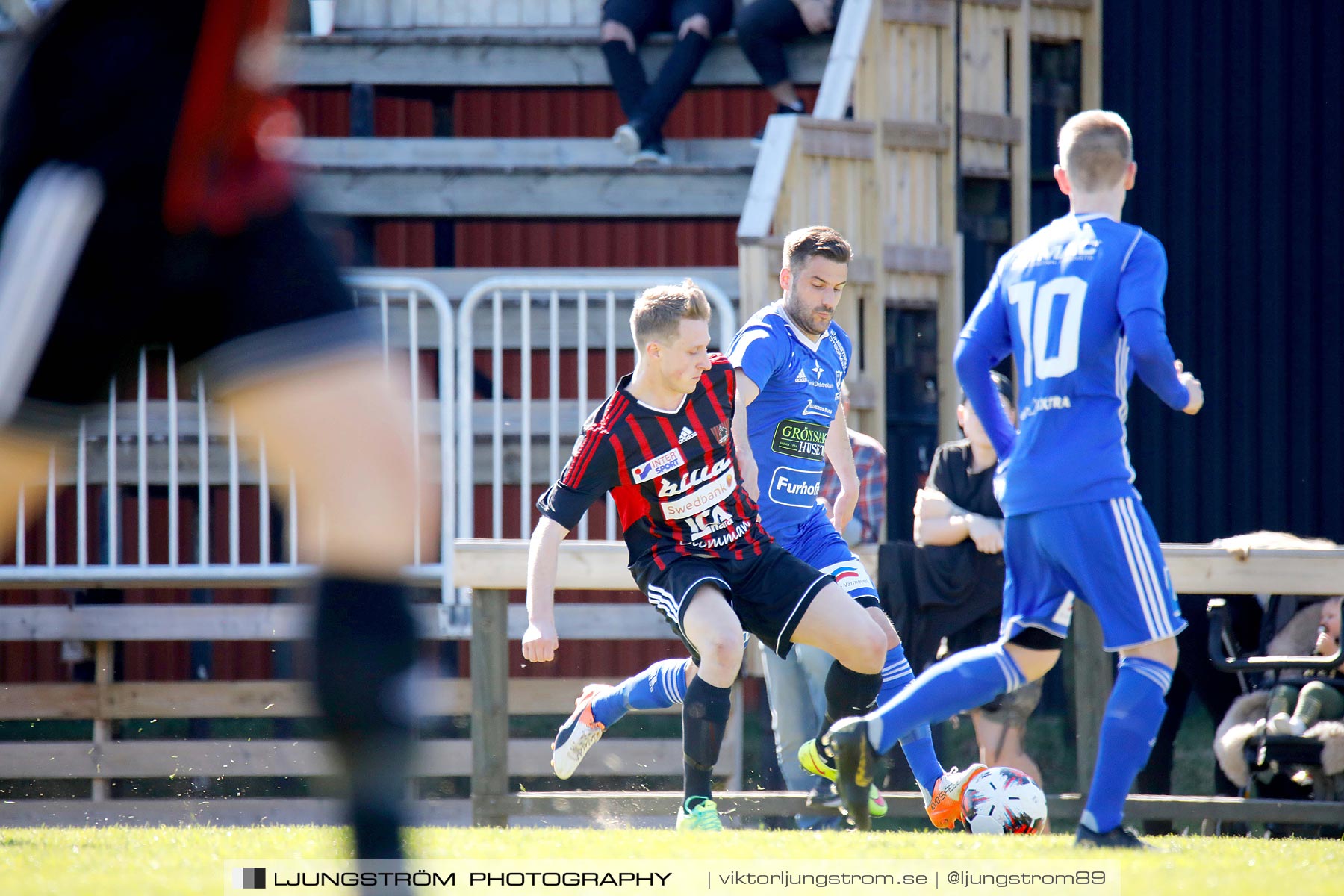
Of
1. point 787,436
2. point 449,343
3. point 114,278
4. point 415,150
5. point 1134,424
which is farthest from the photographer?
point 415,150

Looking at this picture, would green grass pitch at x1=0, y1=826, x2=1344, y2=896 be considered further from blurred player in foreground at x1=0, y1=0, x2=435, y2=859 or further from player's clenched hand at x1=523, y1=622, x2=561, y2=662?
blurred player in foreground at x1=0, y1=0, x2=435, y2=859

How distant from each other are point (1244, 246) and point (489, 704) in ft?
17.1

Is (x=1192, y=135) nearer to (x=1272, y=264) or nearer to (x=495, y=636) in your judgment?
(x=1272, y=264)

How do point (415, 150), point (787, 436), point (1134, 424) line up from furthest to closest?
point (415, 150) < point (1134, 424) < point (787, 436)

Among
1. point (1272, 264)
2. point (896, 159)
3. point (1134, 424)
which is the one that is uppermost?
point (896, 159)

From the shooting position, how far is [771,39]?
9.02 metres

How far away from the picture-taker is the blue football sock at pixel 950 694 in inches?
163

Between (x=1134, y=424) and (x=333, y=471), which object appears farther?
(x=1134, y=424)

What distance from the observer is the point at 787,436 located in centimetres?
522

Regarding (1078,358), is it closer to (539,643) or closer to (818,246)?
(818,246)

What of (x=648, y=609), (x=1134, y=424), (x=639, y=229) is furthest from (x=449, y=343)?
(x=1134, y=424)

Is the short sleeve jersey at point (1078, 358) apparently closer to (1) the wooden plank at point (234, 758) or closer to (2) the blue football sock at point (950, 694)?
(2) the blue football sock at point (950, 694)

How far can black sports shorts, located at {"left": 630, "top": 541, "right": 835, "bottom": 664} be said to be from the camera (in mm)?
4719

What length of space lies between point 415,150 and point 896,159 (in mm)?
3224
